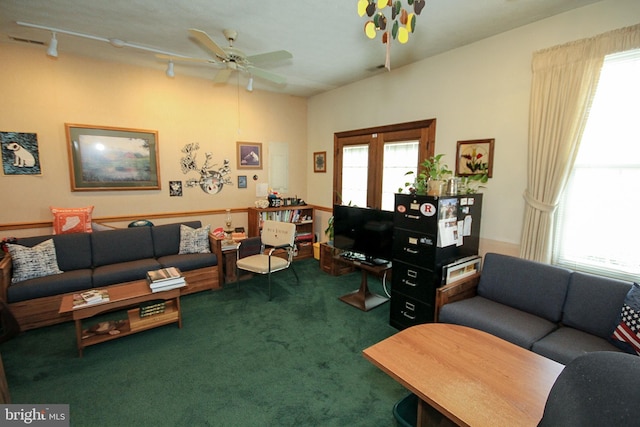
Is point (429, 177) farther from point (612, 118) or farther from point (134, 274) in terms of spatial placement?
point (134, 274)

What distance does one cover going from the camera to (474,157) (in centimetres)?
303

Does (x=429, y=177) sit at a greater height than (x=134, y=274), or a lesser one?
greater

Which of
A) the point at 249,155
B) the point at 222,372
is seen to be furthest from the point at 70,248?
the point at 249,155

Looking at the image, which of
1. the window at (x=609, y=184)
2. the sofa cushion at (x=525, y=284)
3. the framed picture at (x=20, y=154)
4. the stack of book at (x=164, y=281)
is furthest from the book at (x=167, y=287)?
the window at (x=609, y=184)

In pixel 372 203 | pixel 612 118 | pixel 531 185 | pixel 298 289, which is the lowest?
pixel 298 289

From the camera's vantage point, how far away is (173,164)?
13.7 feet

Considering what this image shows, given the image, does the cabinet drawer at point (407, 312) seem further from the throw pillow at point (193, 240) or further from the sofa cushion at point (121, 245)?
the sofa cushion at point (121, 245)

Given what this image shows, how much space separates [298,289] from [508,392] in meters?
2.73

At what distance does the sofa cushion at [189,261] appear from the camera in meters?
3.48

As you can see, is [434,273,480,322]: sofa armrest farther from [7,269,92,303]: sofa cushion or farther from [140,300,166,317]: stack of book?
[7,269,92,303]: sofa cushion

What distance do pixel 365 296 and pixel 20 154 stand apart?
4377 millimetres

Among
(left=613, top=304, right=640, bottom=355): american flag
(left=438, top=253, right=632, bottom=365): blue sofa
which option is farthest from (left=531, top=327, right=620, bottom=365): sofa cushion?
(left=613, top=304, right=640, bottom=355): american flag

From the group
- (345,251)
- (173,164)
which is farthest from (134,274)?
(345,251)

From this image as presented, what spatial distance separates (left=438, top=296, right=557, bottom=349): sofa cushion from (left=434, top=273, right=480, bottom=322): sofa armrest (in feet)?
0.18
